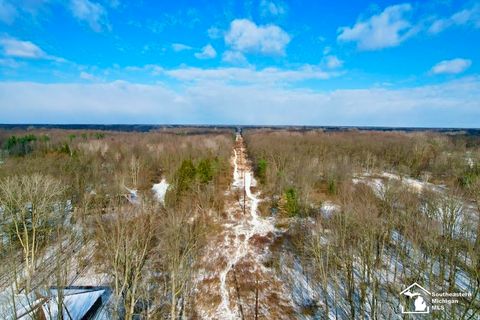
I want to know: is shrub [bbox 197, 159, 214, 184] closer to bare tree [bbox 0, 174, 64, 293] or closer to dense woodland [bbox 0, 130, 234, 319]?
dense woodland [bbox 0, 130, 234, 319]

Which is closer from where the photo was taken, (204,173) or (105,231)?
(105,231)

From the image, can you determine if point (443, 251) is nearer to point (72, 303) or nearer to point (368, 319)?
point (368, 319)

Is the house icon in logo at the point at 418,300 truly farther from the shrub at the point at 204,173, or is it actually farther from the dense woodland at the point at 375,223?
the shrub at the point at 204,173

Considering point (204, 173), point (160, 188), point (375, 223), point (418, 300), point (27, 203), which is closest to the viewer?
point (418, 300)

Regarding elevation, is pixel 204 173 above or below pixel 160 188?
above

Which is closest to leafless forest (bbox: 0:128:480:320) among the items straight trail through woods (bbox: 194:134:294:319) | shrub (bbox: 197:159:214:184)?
straight trail through woods (bbox: 194:134:294:319)

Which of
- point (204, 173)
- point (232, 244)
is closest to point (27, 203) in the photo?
point (232, 244)

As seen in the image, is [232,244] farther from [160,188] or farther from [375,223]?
[160,188]

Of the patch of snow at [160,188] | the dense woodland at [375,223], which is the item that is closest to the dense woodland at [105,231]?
the patch of snow at [160,188]
